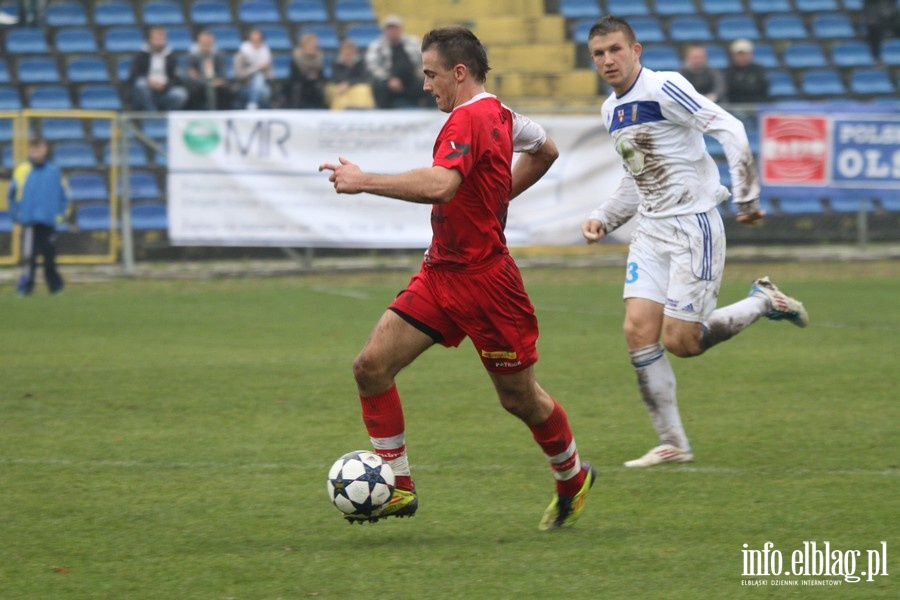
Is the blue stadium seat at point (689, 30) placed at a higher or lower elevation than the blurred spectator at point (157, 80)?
higher

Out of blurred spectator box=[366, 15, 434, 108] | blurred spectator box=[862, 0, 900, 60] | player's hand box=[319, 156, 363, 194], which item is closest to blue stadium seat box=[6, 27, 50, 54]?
blurred spectator box=[366, 15, 434, 108]

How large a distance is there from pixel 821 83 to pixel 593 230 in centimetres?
1622

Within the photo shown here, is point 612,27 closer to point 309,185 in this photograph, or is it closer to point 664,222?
point 664,222

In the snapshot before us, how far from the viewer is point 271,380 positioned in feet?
32.4

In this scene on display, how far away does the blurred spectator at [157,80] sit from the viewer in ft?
61.7

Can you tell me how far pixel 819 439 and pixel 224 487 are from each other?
3.25 meters

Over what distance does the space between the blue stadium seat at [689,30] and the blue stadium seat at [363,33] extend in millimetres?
4978

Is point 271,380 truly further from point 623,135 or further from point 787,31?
point 787,31

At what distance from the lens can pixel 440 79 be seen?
5531 millimetres

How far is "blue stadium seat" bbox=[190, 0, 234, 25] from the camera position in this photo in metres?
22.5

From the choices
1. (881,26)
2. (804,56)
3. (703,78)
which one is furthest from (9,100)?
(881,26)

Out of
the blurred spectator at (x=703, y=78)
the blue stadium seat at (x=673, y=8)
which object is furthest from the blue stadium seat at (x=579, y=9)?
the blurred spectator at (x=703, y=78)

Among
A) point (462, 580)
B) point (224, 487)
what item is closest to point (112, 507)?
point (224, 487)

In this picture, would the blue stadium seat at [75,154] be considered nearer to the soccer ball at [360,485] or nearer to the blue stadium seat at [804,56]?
the blue stadium seat at [804,56]
